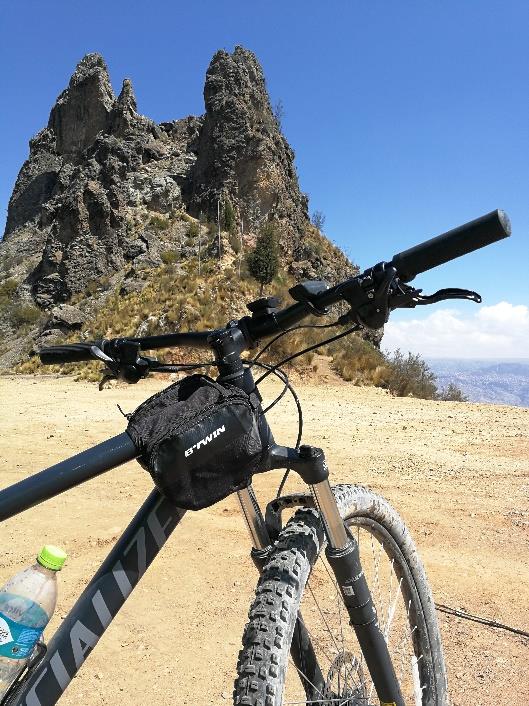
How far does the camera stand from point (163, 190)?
99.3ft

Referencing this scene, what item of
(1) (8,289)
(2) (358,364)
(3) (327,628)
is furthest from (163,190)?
(3) (327,628)

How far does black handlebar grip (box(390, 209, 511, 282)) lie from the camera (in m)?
1.08

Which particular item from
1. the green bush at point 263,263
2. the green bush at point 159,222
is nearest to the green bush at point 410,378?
the green bush at point 263,263

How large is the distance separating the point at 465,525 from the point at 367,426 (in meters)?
3.98

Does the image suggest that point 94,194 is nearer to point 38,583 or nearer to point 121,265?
point 121,265

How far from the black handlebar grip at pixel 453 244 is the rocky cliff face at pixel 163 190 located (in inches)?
1003

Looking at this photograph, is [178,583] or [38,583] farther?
[178,583]

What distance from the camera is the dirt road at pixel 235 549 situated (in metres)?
2.50

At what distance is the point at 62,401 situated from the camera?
10.8 metres

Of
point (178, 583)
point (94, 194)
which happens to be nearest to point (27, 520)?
point (178, 583)

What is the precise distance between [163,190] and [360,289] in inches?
1223

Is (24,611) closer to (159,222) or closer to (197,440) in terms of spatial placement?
(197,440)

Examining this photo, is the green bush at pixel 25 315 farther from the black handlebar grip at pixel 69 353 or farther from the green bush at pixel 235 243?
the black handlebar grip at pixel 69 353

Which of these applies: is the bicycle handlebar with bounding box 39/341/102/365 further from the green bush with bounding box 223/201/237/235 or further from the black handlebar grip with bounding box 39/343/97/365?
the green bush with bounding box 223/201/237/235
